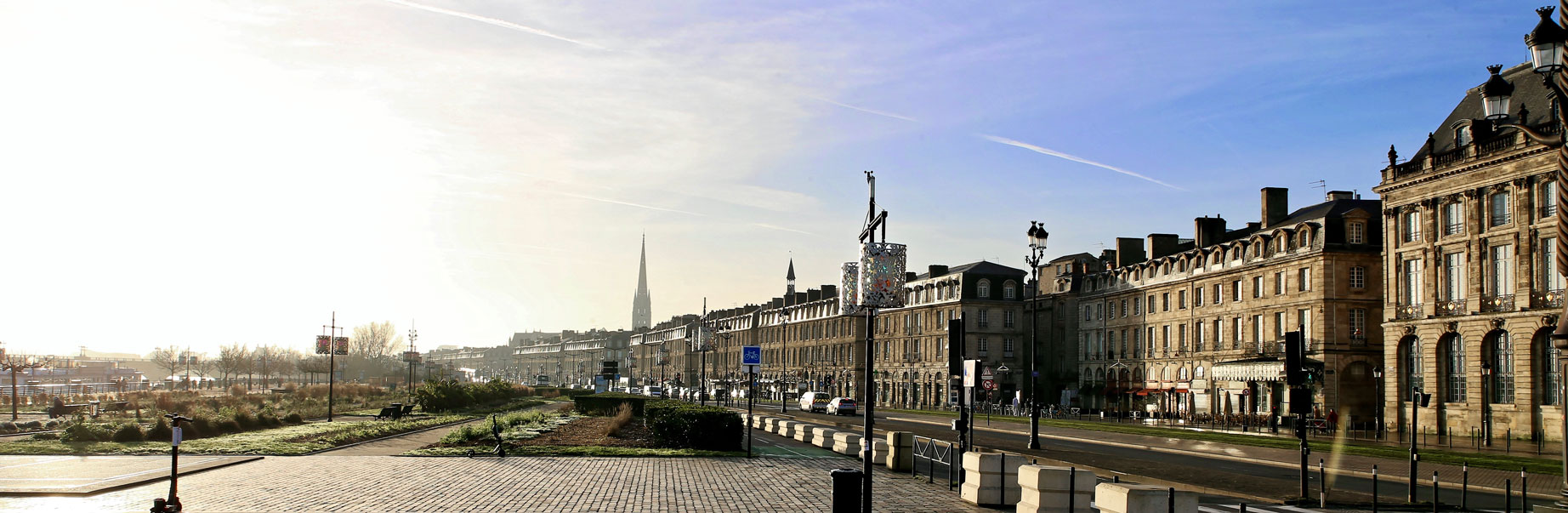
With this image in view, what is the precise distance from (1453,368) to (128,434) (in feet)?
164

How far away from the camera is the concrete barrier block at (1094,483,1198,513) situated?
1291cm

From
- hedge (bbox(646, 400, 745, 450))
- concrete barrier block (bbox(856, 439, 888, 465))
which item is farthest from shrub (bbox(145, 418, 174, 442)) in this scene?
concrete barrier block (bbox(856, 439, 888, 465))

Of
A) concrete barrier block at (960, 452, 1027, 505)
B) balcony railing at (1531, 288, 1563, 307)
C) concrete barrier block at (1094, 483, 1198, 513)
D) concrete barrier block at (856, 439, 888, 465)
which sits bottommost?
concrete barrier block at (856, 439, 888, 465)

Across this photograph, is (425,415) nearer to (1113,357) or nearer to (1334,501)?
(1334,501)

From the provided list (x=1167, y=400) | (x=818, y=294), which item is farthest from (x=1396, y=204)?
(x=818, y=294)

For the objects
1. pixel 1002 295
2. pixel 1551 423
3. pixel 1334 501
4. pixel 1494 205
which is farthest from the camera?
pixel 1002 295

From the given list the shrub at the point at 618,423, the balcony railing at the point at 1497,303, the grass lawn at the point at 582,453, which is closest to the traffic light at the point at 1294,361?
the grass lawn at the point at 582,453

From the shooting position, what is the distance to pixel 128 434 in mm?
29469

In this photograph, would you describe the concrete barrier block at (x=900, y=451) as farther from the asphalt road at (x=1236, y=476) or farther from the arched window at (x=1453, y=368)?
the arched window at (x=1453, y=368)

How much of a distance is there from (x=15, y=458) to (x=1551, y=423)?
4887 cm

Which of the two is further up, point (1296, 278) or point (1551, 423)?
point (1296, 278)

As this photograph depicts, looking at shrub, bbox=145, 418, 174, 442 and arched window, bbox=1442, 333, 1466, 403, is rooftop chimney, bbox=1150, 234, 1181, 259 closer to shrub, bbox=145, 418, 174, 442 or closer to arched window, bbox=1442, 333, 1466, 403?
arched window, bbox=1442, 333, 1466, 403

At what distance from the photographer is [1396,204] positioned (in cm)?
5038

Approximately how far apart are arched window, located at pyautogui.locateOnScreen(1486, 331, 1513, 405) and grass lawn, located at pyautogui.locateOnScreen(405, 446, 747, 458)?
113ft
